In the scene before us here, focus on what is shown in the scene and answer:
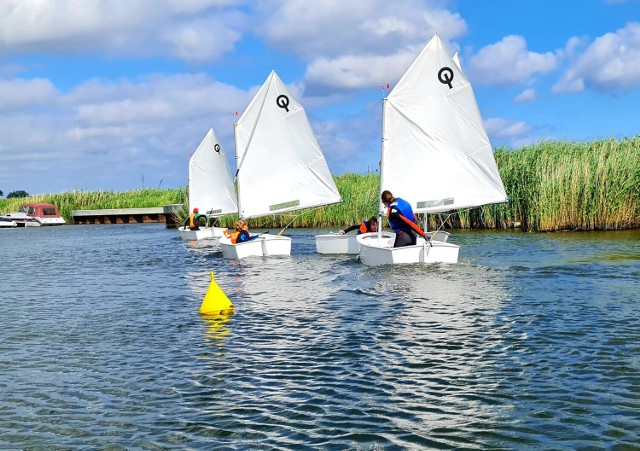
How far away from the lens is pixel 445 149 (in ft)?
82.1

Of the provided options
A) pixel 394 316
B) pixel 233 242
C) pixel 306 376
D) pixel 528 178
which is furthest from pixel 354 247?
pixel 306 376

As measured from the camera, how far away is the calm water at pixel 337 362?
26.2 ft

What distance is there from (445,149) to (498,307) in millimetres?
10687

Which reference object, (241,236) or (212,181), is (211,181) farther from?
(241,236)

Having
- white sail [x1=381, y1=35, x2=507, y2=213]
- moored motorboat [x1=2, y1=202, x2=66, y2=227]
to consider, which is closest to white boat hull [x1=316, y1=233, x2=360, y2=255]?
white sail [x1=381, y1=35, x2=507, y2=213]

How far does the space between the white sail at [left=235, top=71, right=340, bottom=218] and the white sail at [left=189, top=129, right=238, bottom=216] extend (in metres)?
16.6

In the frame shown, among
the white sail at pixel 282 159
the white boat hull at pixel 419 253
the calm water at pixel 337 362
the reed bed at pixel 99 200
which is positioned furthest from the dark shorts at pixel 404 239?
the reed bed at pixel 99 200

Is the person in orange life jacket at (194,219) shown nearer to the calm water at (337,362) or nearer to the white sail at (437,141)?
the white sail at (437,141)

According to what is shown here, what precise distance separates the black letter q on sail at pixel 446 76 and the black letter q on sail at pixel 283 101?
331 inches

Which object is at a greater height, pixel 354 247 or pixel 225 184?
pixel 225 184

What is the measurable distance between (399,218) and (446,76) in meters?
5.88

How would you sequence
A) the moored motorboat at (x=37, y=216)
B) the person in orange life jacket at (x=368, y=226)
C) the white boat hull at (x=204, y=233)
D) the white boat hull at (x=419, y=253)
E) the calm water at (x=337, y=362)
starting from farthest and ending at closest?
the moored motorboat at (x=37, y=216)
the white boat hull at (x=204, y=233)
the person in orange life jacket at (x=368, y=226)
the white boat hull at (x=419, y=253)
the calm water at (x=337, y=362)

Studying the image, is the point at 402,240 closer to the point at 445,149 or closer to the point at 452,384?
the point at 445,149

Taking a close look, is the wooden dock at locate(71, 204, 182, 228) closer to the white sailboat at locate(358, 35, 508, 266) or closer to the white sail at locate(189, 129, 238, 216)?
the white sail at locate(189, 129, 238, 216)
